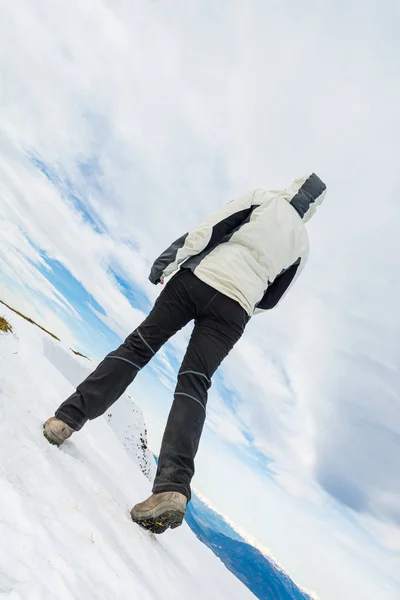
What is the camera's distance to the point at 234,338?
4012 millimetres

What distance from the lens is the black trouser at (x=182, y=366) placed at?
3287 mm

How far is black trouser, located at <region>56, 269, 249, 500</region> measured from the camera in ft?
10.8

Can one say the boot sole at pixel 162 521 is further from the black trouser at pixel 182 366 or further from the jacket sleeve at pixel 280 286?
the jacket sleeve at pixel 280 286

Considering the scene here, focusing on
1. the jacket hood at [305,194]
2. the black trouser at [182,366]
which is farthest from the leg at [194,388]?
the jacket hood at [305,194]

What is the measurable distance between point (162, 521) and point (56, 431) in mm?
1251

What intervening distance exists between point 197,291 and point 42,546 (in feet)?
8.65

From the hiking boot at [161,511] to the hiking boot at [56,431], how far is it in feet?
3.09

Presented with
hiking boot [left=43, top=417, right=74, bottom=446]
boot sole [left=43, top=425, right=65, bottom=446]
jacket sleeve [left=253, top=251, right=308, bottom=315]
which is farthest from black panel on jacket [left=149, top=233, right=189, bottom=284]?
boot sole [left=43, top=425, right=65, bottom=446]

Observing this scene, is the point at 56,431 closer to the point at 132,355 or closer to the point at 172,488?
the point at 132,355

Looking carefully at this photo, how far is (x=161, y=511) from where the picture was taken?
3.12 metres

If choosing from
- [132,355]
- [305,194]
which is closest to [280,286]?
[305,194]

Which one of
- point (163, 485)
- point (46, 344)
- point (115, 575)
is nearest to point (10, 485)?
point (115, 575)

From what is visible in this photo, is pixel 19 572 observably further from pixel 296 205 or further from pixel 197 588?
pixel 296 205

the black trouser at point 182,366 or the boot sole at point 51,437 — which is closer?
the black trouser at point 182,366
